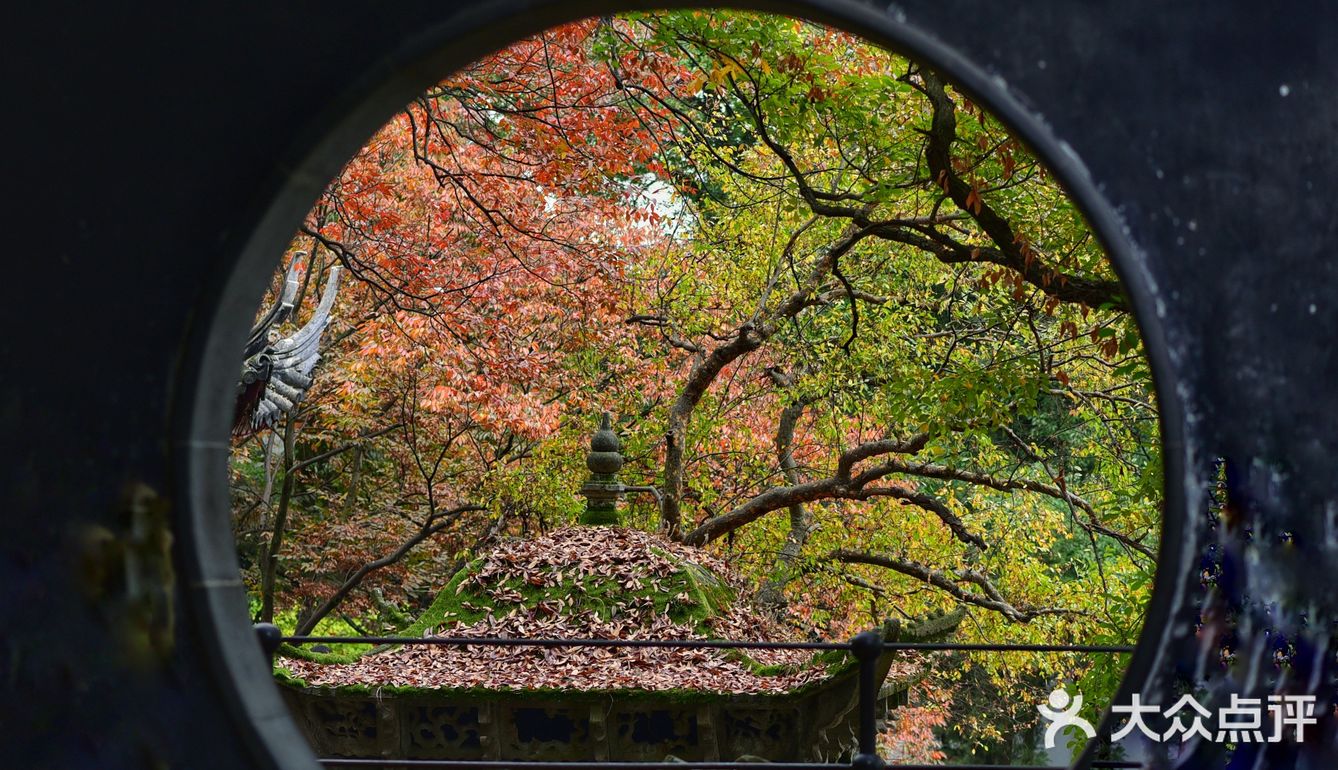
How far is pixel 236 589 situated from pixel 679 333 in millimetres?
8052

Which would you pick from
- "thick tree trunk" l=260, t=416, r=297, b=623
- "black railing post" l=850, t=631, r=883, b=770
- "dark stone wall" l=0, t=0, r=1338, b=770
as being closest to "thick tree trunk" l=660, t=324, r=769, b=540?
"thick tree trunk" l=260, t=416, r=297, b=623

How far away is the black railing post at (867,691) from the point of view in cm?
345

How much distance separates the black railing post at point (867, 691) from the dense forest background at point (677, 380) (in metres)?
3.72

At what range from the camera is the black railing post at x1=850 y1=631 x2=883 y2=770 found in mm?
3445

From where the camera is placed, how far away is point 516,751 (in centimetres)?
583

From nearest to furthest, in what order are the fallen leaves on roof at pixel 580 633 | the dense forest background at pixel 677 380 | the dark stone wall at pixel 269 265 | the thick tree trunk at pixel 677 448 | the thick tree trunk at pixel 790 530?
the dark stone wall at pixel 269 265 → the fallen leaves on roof at pixel 580 633 → the dense forest background at pixel 677 380 → the thick tree trunk at pixel 677 448 → the thick tree trunk at pixel 790 530

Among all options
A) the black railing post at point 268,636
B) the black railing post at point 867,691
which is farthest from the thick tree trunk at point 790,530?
the black railing post at point 268,636

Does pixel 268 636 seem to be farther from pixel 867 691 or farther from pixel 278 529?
pixel 278 529

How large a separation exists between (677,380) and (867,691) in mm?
7883

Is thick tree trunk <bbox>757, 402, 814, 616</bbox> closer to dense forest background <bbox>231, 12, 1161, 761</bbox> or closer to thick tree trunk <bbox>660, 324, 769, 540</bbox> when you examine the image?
dense forest background <bbox>231, 12, 1161, 761</bbox>

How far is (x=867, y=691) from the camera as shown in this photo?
355 centimetres

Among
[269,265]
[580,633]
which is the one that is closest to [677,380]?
[580,633]

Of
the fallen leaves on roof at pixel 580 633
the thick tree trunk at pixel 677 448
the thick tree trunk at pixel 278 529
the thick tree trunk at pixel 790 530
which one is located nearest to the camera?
the fallen leaves on roof at pixel 580 633

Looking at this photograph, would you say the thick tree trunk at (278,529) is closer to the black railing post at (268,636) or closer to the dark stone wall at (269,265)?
the black railing post at (268,636)
